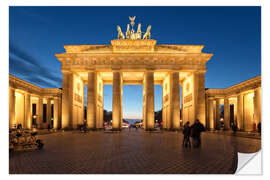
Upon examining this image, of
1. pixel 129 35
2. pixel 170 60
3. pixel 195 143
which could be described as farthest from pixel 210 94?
pixel 195 143

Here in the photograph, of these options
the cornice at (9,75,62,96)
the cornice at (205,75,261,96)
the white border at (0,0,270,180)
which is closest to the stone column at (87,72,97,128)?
the cornice at (9,75,62,96)

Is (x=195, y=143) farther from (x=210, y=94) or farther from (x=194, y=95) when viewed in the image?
(x=210, y=94)

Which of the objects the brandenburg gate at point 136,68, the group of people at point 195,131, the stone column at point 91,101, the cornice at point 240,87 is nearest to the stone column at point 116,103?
the brandenburg gate at point 136,68

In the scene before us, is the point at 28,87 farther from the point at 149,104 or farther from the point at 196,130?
the point at 196,130

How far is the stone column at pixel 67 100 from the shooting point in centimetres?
3338

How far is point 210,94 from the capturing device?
1676 inches

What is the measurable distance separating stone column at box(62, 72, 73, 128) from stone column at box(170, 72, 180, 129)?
19.2m

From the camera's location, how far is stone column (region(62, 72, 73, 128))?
33.4 metres

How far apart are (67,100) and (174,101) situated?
20162 millimetres

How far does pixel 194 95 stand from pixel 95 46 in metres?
21.6
